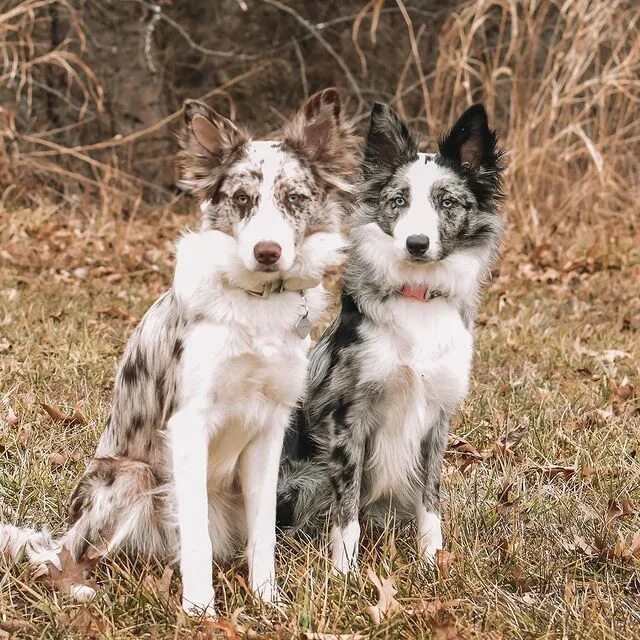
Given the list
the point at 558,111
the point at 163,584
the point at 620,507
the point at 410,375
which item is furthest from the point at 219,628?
the point at 558,111

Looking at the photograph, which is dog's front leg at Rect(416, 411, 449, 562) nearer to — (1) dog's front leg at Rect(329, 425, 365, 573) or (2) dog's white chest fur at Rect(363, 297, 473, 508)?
(2) dog's white chest fur at Rect(363, 297, 473, 508)

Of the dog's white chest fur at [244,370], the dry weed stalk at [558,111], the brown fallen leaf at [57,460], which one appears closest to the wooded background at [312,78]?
the dry weed stalk at [558,111]

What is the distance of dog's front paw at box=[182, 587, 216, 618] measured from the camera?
2.68 meters

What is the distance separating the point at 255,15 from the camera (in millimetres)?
10891

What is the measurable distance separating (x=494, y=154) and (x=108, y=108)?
7.77 m

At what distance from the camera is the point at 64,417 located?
4.23 m

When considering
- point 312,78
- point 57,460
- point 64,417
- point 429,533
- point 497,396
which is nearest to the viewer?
point 429,533

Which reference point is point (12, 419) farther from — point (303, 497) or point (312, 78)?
point (312, 78)

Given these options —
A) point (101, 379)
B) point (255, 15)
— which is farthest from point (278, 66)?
point (101, 379)

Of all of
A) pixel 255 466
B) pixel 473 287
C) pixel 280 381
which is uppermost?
pixel 473 287

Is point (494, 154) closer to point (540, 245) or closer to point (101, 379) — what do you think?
point (101, 379)

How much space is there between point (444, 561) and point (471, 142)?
4.97 feet

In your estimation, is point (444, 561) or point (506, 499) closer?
point (444, 561)

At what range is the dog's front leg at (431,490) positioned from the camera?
317cm
